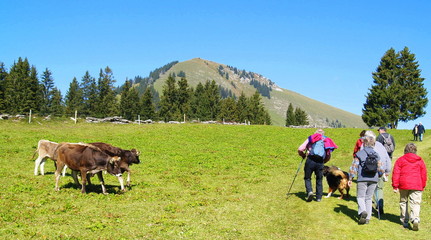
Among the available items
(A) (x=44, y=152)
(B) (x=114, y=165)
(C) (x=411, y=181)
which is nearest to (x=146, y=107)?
(A) (x=44, y=152)

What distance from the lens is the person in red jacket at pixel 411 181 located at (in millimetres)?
10797

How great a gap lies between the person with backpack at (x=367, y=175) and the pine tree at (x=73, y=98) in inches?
3615

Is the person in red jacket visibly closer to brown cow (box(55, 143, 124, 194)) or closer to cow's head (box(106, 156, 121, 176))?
cow's head (box(106, 156, 121, 176))

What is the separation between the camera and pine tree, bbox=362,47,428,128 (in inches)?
2724

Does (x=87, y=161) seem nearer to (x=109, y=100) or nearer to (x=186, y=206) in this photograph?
(x=186, y=206)

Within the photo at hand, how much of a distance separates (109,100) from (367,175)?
8248 cm

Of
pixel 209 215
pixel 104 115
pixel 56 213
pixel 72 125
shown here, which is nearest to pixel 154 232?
pixel 209 215

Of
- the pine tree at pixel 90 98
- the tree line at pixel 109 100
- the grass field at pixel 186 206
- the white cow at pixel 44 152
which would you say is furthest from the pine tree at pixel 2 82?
the white cow at pixel 44 152

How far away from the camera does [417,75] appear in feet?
235

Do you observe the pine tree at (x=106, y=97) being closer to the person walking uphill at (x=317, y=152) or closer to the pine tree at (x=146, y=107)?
the pine tree at (x=146, y=107)

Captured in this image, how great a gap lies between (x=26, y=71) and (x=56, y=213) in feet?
263

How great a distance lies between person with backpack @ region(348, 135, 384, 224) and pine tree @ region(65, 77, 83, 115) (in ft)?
301

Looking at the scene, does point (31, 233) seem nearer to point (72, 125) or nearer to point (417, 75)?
point (72, 125)

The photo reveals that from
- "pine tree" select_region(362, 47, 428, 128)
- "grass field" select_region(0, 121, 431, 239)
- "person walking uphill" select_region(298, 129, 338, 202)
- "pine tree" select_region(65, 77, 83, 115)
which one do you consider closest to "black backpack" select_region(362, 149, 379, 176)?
"grass field" select_region(0, 121, 431, 239)
